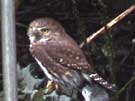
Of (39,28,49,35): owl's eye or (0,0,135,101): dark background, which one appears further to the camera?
(0,0,135,101): dark background

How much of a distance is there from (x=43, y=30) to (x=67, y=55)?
0.11m

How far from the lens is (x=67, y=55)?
6.16ft

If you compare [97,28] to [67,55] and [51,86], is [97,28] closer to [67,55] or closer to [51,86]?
[67,55]

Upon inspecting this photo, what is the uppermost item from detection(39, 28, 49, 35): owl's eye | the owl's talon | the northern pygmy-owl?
detection(39, 28, 49, 35): owl's eye

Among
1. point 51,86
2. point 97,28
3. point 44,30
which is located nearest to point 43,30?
point 44,30

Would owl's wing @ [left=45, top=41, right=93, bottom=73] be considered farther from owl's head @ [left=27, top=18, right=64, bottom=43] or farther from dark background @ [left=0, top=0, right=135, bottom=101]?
dark background @ [left=0, top=0, right=135, bottom=101]

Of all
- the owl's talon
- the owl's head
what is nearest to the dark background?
the owl's head

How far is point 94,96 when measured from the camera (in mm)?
1635

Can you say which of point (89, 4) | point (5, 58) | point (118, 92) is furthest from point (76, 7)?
point (5, 58)

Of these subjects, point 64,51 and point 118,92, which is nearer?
point 64,51

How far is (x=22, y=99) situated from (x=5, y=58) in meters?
0.66

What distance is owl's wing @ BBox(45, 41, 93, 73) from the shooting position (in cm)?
184

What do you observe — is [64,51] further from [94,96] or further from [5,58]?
[5,58]

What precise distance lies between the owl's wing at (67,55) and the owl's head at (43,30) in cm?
3
